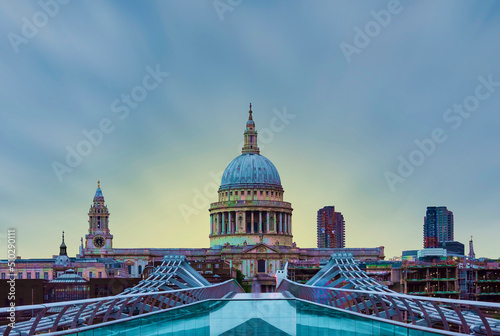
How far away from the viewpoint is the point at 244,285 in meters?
160

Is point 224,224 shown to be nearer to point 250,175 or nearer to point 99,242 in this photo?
point 250,175

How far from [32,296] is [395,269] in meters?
45.7

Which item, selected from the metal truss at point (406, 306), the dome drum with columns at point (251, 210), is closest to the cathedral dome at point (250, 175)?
the dome drum with columns at point (251, 210)

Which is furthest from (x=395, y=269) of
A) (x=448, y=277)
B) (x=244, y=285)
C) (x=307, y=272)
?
(x=244, y=285)

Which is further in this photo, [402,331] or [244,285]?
[244,285]

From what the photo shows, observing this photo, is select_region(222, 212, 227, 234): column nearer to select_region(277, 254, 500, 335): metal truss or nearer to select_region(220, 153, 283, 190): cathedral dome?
select_region(220, 153, 283, 190): cathedral dome

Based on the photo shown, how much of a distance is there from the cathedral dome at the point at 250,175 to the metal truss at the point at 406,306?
12160 centimetres

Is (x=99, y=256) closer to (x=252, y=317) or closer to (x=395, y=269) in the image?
(x=395, y=269)

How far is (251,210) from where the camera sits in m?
187

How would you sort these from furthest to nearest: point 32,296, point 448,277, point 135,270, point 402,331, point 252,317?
point 135,270 → point 448,277 → point 32,296 → point 252,317 → point 402,331

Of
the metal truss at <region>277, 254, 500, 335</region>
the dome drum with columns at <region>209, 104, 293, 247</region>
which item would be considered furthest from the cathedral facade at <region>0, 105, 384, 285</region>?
the metal truss at <region>277, 254, 500, 335</region>

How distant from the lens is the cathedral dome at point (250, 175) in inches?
7548

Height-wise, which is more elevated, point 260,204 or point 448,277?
point 260,204

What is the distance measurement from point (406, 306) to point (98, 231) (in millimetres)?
164609
